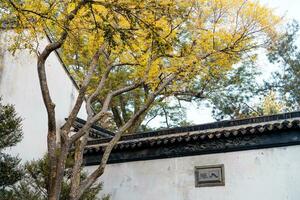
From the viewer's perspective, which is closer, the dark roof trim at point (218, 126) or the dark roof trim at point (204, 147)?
the dark roof trim at point (204, 147)

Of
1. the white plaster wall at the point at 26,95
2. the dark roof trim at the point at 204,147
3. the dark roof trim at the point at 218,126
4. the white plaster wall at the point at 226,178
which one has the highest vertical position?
the white plaster wall at the point at 26,95

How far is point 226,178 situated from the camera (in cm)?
938

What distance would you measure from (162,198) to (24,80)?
165 inches

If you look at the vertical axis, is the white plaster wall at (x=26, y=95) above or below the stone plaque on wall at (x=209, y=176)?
above

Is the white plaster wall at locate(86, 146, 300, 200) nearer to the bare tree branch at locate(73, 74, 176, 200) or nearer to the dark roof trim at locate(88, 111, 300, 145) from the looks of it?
the dark roof trim at locate(88, 111, 300, 145)

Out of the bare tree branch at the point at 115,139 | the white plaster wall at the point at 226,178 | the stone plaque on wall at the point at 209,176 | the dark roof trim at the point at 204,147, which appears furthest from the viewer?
the stone plaque on wall at the point at 209,176

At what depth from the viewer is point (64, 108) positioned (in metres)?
11.8

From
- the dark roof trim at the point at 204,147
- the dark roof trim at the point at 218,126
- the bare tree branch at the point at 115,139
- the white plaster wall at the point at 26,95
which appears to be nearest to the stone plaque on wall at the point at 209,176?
the dark roof trim at the point at 204,147

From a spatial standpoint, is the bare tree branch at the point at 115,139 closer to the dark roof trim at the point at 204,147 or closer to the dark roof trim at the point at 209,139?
the dark roof trim at the point at 209,139

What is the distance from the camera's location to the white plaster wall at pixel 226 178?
8.78m

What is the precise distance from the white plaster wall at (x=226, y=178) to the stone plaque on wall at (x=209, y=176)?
0.28 ft

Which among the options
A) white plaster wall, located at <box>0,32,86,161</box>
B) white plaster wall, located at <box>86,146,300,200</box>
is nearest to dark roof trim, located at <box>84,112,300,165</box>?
white plaster wall, located at <box>86,146,300,200</box>

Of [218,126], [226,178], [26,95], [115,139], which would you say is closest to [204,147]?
[218,126]

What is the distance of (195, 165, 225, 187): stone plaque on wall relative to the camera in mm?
9422
